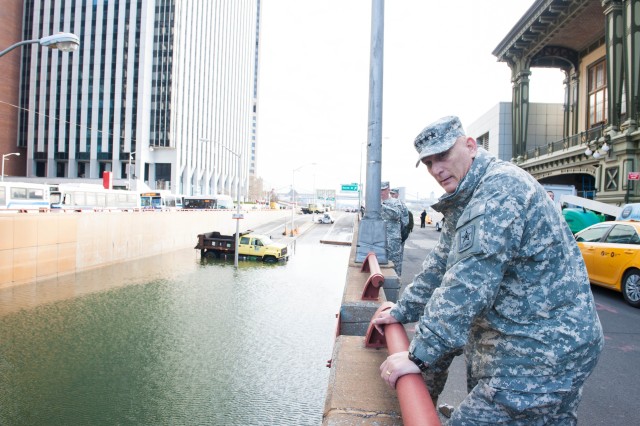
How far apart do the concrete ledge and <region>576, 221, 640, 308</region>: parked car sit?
29.6 ft

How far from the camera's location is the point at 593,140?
87.1 ft

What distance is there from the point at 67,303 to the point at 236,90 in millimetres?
93875

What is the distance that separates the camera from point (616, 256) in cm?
999

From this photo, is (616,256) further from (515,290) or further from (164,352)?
(164,352)

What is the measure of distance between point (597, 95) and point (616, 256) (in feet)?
85.6

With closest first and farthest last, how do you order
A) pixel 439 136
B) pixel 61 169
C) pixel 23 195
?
pixel 439 136 → pixel 23 195 → pixel 61 169

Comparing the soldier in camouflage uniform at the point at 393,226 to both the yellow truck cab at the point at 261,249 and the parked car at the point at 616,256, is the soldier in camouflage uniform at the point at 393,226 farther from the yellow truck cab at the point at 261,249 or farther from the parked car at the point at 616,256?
the yellow truck cab at the point at 261,249

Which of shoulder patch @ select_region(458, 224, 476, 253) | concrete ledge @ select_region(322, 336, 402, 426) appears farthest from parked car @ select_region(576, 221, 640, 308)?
shoulder patch @ select_region(458, 224, 476, 253)

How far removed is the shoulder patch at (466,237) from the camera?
6.04 feet

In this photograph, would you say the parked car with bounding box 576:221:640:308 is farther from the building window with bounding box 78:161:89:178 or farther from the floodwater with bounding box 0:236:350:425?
the building window with bounding box 78:161:89:178

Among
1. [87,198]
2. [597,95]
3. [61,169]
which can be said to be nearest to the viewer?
[597,95]

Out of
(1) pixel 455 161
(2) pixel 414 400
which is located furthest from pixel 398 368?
(1) pixel 455 161

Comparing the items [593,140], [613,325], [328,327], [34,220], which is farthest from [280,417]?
[593,140]

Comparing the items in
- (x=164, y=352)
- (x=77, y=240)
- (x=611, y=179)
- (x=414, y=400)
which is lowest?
(x=164, y=352)
